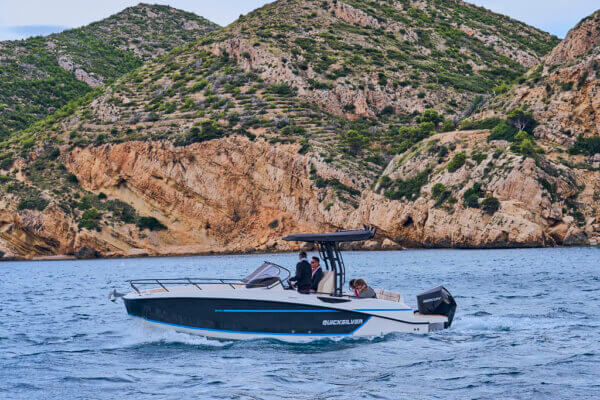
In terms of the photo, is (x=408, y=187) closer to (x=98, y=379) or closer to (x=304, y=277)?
(x=304, y=277)

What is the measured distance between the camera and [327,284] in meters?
14.6

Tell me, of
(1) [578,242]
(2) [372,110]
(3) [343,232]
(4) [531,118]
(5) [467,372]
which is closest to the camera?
(5) [467,372]

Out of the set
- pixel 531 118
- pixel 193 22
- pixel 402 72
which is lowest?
pixel 531 118

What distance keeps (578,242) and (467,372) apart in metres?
44.5

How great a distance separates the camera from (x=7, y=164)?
249 feet

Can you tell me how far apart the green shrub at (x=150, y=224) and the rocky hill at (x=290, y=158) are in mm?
297

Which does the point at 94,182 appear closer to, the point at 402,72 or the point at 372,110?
the point at 372,110

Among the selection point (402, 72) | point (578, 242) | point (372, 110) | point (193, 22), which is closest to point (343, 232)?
point (578, 242)

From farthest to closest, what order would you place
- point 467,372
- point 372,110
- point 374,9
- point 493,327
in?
1. point 374,9
2. point 372,110
3. point 493,327
4. point 467,372

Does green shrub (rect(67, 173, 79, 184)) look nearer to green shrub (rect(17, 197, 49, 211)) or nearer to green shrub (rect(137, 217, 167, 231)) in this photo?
green shrub (rect(17, 197, 49, 211))

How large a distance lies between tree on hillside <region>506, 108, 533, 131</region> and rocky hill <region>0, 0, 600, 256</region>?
144 millimetres

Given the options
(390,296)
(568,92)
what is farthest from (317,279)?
(568,92)

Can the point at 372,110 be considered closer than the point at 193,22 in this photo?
Yes

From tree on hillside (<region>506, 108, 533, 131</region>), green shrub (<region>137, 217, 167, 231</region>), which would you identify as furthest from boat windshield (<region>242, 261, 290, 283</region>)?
green shrub (<region>137, 217, 167, 231</region>)
